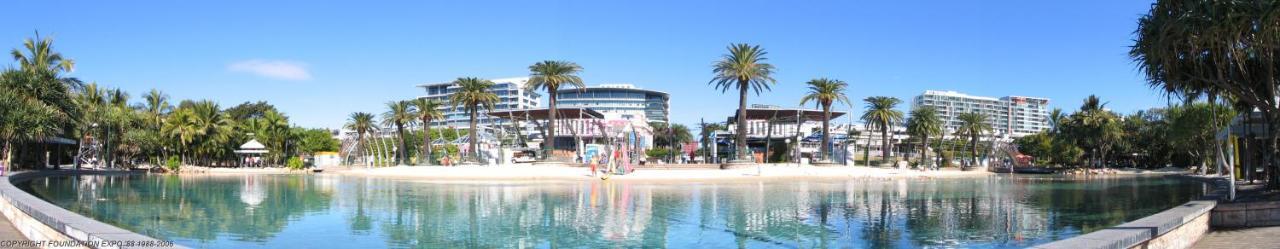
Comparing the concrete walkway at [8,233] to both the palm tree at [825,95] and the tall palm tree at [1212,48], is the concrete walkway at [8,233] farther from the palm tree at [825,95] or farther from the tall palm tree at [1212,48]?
the palm tree at [825,95]

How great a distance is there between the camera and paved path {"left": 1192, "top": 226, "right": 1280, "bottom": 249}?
1311cm

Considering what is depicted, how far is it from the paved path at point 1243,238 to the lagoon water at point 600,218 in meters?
2.59

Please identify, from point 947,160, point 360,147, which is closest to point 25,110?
point 360,147

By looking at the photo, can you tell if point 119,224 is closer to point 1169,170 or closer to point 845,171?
point 845,171

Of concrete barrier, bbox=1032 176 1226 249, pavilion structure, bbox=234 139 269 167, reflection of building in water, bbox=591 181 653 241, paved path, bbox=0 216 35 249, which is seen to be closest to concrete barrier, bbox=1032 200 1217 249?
concrete barrier, bbox=1032 176 1226 249

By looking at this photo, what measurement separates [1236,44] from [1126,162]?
83.4m

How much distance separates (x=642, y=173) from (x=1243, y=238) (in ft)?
130

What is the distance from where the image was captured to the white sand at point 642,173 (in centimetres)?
4912

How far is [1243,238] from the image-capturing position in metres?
13.9

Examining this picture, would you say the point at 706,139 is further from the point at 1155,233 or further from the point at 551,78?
the point at 1155,233

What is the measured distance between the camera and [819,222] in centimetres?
1922

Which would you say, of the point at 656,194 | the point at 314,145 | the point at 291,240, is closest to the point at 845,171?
the point at 656,194

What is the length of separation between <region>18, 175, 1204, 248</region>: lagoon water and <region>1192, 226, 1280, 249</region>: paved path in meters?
2.59

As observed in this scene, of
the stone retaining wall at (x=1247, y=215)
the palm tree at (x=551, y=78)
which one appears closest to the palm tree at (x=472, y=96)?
the palm tree at (x=551, y=78)
